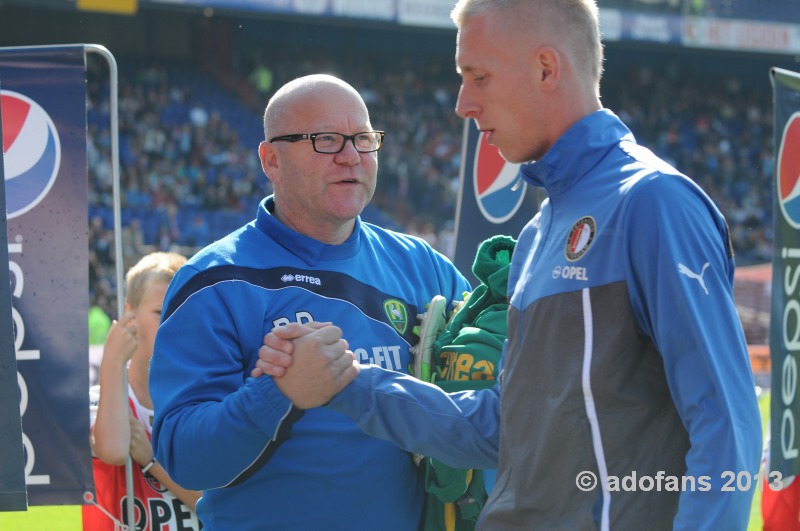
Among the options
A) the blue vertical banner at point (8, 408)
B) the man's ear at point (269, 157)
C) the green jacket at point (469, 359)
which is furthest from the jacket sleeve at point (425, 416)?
the blue vertical banner at point (8, 408)

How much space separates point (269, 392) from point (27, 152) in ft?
6.03

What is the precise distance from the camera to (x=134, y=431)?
12.3 feet

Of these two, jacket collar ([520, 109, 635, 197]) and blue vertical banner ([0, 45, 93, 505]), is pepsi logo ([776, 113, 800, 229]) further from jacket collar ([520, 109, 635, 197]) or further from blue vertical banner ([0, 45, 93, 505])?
blue vertical banner ([0, 45, 93, 505])

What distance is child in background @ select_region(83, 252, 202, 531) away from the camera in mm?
3617

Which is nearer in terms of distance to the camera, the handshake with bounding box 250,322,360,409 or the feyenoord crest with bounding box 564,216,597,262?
the feyenoord crest with bounding box 564,216,597,262

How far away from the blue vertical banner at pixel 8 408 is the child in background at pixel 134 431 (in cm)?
A: 47

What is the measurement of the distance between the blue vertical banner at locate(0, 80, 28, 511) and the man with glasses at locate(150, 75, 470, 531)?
2.34ft

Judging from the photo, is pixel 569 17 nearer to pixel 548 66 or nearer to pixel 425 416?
pixel 548 66

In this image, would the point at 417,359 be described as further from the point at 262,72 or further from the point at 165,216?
the point at 262,72

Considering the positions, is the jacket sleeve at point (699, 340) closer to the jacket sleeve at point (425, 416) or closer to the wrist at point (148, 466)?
the jacket sleeve at point (425, 416)

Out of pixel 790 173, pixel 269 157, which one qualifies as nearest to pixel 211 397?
pixel 269 157

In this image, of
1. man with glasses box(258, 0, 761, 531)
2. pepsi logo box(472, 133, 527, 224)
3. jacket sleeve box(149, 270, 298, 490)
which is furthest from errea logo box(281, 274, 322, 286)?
pepsi logo box(472, 133, 527, 224)

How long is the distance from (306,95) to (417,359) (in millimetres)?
793

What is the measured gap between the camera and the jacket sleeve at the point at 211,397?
231 cm
